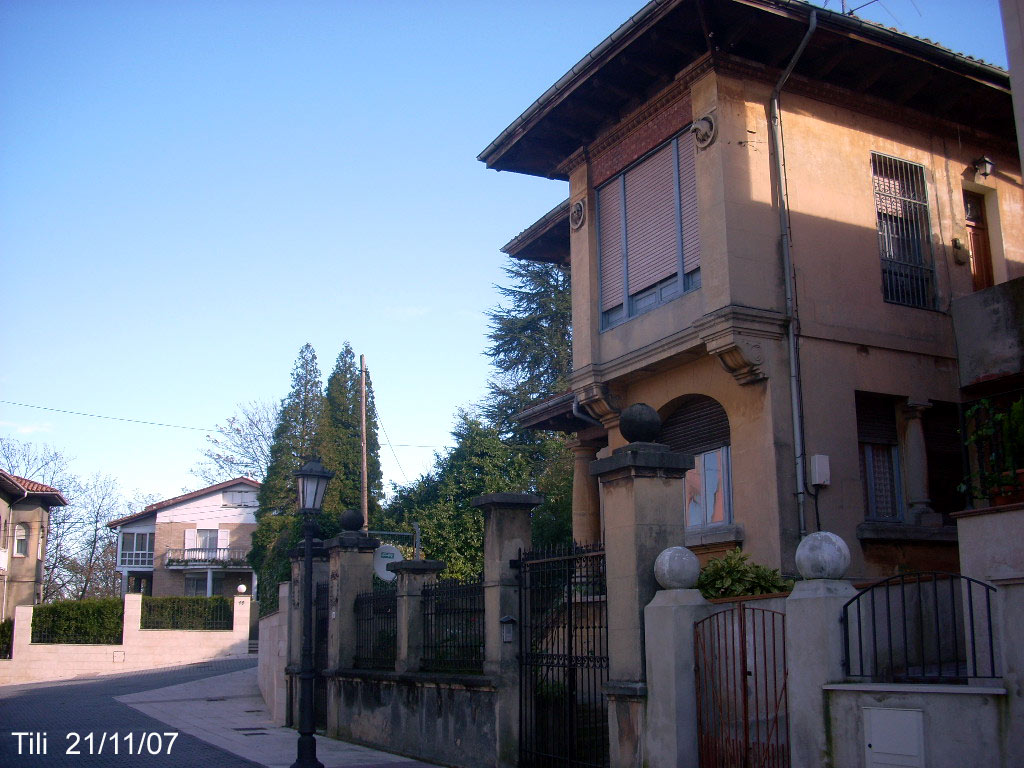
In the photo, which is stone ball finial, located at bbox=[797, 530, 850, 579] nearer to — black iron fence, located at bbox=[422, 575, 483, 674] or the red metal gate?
the red metal gate

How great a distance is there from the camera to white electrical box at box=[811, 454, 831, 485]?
41.8 ft

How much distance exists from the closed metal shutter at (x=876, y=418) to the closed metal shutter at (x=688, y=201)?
3.05 meters

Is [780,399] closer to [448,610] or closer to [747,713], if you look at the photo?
[448,610]

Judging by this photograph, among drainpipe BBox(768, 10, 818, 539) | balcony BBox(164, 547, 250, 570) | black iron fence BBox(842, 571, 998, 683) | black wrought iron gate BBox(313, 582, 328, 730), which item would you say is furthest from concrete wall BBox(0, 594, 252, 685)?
black iron fence BBox(842, 571, 998, 683)

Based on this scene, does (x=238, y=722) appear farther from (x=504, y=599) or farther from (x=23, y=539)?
(x=23, y=539)

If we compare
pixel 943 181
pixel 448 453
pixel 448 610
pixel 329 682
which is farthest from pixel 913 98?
pixel 448 453

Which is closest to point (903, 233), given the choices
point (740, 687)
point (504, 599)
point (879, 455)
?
point (879, 455)

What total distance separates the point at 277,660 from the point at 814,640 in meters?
13.9

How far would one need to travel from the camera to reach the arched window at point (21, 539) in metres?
44.9

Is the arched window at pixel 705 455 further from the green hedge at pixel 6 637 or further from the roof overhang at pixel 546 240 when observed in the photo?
the green hedge at pixel 6 637

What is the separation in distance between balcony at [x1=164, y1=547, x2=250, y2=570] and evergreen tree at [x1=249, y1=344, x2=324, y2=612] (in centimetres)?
1656

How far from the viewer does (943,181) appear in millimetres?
15602

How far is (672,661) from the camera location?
8172 mm

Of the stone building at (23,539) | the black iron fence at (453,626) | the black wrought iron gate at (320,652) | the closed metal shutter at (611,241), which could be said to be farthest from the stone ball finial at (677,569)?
the stone building at (23,539)
